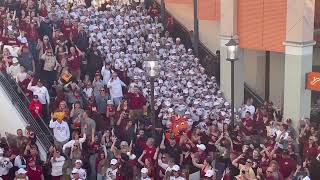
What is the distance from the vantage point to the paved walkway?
79.5 ft

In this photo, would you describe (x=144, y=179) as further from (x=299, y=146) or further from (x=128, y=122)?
(x=299, y=146)

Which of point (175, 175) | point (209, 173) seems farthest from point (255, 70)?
point (175, 175)

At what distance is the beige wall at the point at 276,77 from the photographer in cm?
2292

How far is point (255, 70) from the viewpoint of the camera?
23.9m

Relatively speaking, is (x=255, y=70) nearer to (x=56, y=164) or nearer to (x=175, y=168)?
(x=175, y=168)

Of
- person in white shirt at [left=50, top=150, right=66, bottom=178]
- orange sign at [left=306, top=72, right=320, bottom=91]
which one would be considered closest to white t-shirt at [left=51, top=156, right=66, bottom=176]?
person in white shirt at [left=50, top=150, right=66, bottom=178]

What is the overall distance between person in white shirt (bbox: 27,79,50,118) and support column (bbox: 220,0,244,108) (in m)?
7.10

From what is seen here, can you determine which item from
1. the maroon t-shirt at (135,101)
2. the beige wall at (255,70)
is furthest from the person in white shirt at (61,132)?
the beige wall at (255,70)

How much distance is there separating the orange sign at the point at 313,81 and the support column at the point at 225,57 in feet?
9.91

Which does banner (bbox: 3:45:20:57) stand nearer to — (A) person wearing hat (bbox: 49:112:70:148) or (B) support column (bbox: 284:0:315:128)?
(A) person wearing hat (bbox: 49:112:70:148)

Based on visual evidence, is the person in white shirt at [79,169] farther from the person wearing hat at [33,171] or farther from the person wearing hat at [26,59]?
the person wearing hat at [26,59]

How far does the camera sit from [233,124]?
1688 cm

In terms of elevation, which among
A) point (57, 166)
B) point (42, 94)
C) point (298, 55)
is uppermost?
point (298, 55)

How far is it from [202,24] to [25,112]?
1031 centimetres
